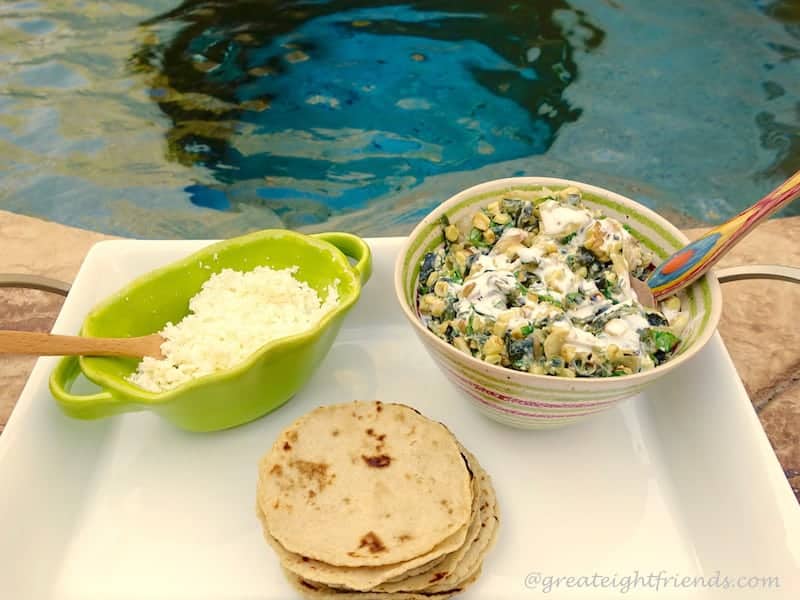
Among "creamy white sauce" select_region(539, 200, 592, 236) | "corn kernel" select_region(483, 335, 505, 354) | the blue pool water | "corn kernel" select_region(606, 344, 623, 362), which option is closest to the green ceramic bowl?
"corn kernel" select_region(483, 335, 505, 354)

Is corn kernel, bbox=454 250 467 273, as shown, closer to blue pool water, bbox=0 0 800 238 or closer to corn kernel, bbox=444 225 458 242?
corn kernel, bbox=444 225 458 242

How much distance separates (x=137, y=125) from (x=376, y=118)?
1.54 meters

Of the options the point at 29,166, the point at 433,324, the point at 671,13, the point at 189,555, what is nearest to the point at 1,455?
the point at 189,555

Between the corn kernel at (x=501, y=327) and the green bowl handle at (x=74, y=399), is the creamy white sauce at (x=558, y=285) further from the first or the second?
the green bowl handle at (x=74, y=399)

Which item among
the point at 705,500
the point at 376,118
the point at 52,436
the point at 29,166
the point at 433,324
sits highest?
the point at 433,324

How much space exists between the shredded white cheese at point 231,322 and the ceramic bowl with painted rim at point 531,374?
10.6 inches

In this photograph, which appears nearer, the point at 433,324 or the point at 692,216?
the point at 433,324

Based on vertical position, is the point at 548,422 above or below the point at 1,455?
above

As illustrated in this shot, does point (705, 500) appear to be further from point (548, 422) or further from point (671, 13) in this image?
point (671, 13)

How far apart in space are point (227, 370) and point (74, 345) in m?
0.32

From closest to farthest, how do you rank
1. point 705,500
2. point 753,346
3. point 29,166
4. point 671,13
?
point 705,500, point 753,346, point 29,166, point 671,13

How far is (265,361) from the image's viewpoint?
1398 millimetres

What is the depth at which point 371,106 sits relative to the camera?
14.2ft

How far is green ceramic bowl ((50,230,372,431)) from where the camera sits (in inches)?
53.4
